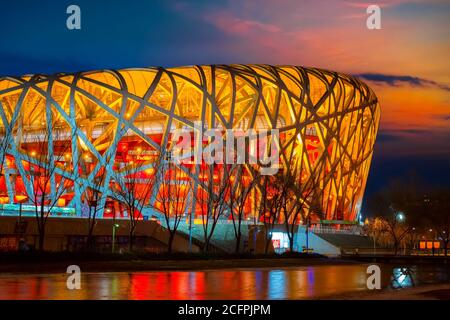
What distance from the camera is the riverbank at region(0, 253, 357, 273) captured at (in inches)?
1202

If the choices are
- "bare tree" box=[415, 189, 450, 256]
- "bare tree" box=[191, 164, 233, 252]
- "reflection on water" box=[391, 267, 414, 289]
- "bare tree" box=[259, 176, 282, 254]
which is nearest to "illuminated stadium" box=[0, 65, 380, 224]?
"bare tree" box=[191, 164, 233, 252]

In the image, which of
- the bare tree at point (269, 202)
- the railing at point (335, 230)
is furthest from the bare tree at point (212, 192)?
the railing at point (335, 230)

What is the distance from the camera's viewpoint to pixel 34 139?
70.1 metres

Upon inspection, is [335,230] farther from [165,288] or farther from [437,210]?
[165,288]

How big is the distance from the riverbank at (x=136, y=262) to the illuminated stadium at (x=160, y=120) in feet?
63.0

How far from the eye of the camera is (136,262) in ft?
115

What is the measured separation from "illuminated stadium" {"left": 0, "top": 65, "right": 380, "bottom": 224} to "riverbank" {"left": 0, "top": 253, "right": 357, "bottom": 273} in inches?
755

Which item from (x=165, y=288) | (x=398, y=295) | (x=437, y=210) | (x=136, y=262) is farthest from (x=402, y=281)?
(x=437, y=210)

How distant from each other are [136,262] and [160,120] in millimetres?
45885

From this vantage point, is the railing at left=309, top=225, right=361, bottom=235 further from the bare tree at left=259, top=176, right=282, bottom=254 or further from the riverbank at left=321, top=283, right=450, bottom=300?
the riverbank at left=321, top=283, right=450, bottom=300

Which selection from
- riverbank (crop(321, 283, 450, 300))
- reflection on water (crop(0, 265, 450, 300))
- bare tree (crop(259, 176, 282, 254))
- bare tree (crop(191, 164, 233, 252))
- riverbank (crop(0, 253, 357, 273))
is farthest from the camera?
bare tree (crop(259, 176, 282, 254))

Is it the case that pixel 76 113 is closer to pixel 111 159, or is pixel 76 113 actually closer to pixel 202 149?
pixel 111 159

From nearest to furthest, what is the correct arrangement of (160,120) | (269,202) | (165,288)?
(165,288), (269,202), (160,120)

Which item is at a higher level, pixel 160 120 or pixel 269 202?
pixel 160 120
